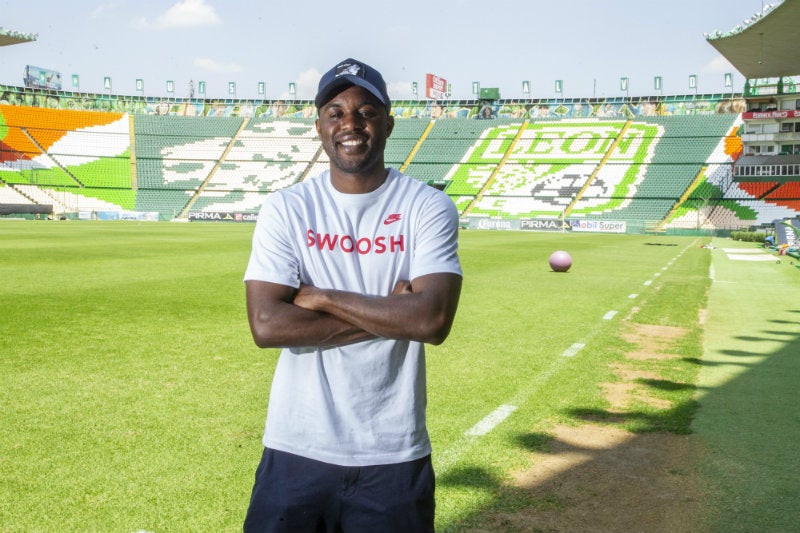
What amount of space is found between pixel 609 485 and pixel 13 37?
218 feet

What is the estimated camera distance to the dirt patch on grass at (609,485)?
405 cm

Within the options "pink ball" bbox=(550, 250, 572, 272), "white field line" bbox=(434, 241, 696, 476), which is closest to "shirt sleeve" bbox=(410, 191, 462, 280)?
"white field line" bbox=(434, 241, 696, 476)

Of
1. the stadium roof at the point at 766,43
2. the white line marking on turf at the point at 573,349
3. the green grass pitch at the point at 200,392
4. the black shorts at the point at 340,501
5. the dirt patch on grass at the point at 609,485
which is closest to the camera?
the black shorts at the point at 340,501

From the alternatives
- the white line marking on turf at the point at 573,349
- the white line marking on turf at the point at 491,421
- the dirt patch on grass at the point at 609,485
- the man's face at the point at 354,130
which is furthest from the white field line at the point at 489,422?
the man's face at the point at 354,130

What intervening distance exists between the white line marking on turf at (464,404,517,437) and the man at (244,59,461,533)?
314cm

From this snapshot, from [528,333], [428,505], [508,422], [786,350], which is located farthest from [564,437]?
[786,350]

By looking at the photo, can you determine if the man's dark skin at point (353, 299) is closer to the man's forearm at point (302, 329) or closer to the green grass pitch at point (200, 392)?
the man's forearm at point (302, 329)

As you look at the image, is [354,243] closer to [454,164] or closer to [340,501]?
[340,501]

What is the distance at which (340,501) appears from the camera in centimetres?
243

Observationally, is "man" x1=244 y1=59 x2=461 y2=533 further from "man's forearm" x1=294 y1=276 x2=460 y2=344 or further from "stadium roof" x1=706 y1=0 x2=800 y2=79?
"stadium roof" x1=706 y1=0 x2=800 y2=79

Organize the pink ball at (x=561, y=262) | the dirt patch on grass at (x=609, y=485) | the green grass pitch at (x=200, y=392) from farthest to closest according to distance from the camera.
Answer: the pink ball at (x=561, y=262)
the green grass pitch at (x=200, y=392)
the dirt patch on grass at (x=609, y=485)

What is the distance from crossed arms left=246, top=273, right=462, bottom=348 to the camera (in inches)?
99.7

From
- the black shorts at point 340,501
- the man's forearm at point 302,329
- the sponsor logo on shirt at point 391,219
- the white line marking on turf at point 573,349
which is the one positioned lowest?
the white line marking on turf at point 573,349

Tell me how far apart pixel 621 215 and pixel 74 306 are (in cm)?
5502
